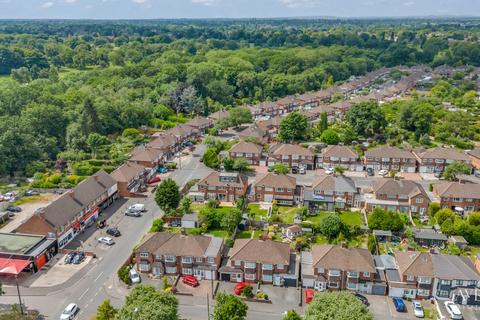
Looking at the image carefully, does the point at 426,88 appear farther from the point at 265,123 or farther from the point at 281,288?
the point at 281,288

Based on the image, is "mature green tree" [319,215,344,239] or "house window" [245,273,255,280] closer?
"house window" [245,273,255,280]

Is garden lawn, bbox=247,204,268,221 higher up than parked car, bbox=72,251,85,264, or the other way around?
parked car, bbox=72,251,85,264

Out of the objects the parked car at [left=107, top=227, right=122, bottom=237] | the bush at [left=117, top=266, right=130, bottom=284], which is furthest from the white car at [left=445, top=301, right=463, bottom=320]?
the parked car at [left=107, top=227, right=122, bottom=237]

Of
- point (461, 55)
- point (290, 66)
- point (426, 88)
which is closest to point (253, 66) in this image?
point (290, 66)

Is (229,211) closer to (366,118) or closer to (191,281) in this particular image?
(191,281)

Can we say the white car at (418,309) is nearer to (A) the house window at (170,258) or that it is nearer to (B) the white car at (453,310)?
(B) the white car at (453,310)

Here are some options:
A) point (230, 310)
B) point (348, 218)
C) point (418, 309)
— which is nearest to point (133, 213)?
point (230, 310)

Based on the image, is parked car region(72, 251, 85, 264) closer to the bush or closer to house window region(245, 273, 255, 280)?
the bush

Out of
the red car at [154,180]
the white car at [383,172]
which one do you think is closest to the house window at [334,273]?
the white car at [383,172]
